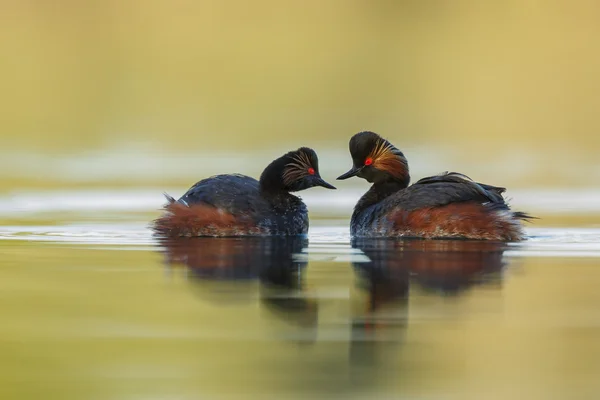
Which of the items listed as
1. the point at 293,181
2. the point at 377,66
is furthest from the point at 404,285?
the point at 377,66

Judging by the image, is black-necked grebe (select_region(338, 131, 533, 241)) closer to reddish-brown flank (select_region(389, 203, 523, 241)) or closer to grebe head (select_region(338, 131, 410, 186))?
reddish-brown flank (select_region(389, 203, 523, 241))

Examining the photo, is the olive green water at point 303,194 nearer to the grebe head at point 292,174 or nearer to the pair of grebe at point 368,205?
the pair of grebe at point 368,205

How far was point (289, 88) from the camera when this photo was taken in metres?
34.8

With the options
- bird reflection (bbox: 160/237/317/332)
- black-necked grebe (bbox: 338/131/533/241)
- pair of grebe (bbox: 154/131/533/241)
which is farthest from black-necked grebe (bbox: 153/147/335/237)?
black-necked grebe (bbox: 338/131/533/241)

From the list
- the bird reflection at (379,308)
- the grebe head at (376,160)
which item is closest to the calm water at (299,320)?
the bird reflection at (379,308)

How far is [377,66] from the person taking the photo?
37406mm

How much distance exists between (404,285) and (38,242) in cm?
422

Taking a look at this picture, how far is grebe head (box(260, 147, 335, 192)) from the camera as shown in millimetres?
12406

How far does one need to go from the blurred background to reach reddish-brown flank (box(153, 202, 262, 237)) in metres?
6.41

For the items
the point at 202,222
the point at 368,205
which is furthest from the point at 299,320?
the point at 368,205

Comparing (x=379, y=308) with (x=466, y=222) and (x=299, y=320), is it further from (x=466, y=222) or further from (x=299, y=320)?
(x=466, y=222)

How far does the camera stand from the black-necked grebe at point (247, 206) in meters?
11.8

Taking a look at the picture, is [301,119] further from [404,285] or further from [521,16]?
[404,285]

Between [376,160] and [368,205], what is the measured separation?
17.6 inches
